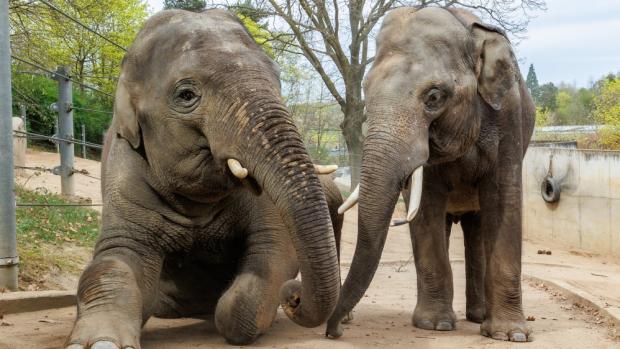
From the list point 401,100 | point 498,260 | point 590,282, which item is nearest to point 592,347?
point 498,260

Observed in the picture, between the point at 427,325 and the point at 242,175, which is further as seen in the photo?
the point at 427,325

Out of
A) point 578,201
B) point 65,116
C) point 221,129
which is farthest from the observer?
point 578,201

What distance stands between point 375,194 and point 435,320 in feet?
5.07

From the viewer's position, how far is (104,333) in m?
4.61

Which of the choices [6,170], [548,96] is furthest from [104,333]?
[548,96]

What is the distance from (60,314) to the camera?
22.1 feet

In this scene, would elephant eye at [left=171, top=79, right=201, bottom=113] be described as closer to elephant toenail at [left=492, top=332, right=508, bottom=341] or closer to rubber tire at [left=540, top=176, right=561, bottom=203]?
elephant toenail at [left=492, top=332, right=508, bottom=341]

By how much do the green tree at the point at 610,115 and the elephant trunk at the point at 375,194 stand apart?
2550cm

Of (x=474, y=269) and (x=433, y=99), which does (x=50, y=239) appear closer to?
(x=474, y=269)

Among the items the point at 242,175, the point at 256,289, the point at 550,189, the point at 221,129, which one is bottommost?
the point at 550,189

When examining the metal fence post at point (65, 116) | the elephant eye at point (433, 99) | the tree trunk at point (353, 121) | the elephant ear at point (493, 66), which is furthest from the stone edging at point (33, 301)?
the tree trunk at point (353, 121)

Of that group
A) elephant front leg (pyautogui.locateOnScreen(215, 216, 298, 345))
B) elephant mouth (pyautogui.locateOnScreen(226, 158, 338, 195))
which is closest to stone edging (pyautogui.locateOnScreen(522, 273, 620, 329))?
elephant front leg (pyautogui.locateOnScreen(215, 216, 298, 345))

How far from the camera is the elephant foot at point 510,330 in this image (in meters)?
6.30

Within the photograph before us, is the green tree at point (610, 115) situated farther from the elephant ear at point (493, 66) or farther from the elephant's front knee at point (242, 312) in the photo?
the elephant's front knee at point (242, 312)
